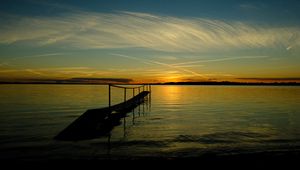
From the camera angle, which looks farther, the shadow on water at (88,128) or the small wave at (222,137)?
the shadow on water at (88,128)

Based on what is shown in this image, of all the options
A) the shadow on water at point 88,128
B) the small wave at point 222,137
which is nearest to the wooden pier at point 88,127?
the shadow on water at point 88,128

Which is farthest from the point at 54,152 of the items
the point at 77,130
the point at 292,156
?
the point at 292,156

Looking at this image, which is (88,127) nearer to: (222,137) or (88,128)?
(88,128)

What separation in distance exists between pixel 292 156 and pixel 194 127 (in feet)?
40.9

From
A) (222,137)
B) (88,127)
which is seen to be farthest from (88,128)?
(222,137)

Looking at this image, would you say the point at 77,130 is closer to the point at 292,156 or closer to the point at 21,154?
the point at 21,154

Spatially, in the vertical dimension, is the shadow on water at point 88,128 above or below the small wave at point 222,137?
above

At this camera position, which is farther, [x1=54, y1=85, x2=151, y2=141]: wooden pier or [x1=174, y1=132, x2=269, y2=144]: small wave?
[x1=54, y1=85, x2=151, y2=141]: wooden pier

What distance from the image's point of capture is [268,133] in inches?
846

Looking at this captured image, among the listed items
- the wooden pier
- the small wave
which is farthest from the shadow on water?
the small wave

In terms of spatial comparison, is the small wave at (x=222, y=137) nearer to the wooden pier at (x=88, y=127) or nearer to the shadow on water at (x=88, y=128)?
the shadow on water at (x=88, y=128)

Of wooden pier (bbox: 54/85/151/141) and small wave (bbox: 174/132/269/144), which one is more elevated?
wooden pier (bbox: 54/85/151/141)

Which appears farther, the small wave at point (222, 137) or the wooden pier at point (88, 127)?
the wooden pier at point (88, 127)

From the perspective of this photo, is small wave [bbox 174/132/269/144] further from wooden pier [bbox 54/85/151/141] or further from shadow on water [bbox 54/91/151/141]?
wooden pier [bbox 54/85/151/141]
